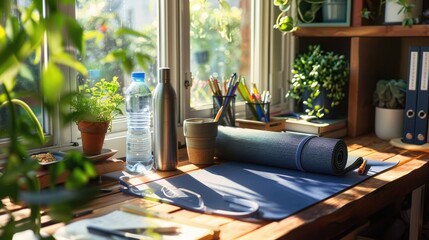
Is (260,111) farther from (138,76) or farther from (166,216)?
→ (166,216)

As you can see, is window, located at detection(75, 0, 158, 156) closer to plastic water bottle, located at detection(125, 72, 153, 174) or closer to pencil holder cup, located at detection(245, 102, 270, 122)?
plastic water bottle, located at detection(125, 72, 153, 174)

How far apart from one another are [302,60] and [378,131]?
422mm

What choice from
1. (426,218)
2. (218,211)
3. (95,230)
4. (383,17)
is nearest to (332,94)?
(383,17)

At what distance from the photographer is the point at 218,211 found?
1.28 metres

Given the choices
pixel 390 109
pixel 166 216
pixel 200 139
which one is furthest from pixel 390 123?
pixel 166 216

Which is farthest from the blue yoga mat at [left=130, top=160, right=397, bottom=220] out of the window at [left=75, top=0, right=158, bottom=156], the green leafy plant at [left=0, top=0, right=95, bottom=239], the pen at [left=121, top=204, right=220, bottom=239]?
the green leafy plant at [left=0, top=0, right=95, bottom=239]

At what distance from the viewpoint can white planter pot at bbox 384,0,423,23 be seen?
87.4 inches

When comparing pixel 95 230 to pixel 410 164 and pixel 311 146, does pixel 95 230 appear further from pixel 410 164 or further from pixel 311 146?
pixel 410 164

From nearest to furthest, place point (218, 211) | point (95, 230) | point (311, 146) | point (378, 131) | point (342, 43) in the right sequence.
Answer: point (95, 230) < point (218, 211) < point (311, 146) < point (378, 131) < point (342, 43)

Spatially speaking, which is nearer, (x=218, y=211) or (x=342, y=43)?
(x=218, y=211)

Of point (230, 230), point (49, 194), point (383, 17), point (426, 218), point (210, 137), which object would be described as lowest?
point (426, 218)

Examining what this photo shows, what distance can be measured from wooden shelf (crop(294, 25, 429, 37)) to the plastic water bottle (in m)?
0.93

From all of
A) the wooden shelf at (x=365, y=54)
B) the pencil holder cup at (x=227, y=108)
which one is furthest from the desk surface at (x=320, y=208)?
the wooden shelf at (x=365, y=54)

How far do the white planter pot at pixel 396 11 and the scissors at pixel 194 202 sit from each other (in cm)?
122
